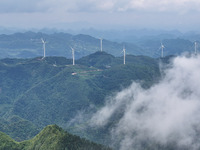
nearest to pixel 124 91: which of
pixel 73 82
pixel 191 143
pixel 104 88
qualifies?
pixel 104 88

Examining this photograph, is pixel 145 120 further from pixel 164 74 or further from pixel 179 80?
pixel 164 74

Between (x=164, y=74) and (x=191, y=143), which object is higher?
(x=164, y=74)

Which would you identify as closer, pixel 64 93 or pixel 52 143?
pixel 52 143

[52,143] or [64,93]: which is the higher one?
[52,143]

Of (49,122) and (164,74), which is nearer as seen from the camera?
(49,122)

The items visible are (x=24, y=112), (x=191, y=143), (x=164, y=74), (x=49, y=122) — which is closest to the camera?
(x=191, y=143)

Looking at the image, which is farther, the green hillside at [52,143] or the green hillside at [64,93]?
the green hillside at [64,93]

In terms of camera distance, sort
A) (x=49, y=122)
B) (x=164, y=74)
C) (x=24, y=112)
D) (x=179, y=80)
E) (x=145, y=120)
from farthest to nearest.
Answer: (x=164, y=74) < (x=179, y=80) < (x=24, y=112) < (x=49, y=122) < (x=145, y=120)

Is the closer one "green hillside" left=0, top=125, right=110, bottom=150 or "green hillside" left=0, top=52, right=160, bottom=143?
"green hillside" left=0, top=125, right=110, bottom=150
